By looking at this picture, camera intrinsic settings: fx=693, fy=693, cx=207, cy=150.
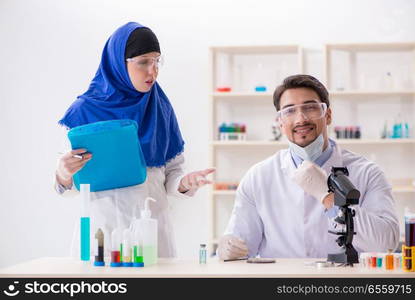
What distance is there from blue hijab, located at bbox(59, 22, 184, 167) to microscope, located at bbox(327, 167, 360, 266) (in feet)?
2.60

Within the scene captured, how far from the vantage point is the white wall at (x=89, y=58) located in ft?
19.2

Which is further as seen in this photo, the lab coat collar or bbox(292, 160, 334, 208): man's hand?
the lab coat collar

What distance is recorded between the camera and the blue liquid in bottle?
228 cm

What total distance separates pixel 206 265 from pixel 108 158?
0.58 m

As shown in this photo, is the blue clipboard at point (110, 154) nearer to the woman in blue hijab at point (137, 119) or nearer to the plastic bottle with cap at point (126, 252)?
the woman in blue hijab at point (137, 119)

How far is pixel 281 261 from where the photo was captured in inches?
90.0

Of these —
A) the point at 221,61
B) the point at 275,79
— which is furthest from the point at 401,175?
the point at 221,61

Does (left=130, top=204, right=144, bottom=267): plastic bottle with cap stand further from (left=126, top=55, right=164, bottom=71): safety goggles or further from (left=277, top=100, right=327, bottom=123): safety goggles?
(left=277, top=100, right=327, bottom=123): safety goggles

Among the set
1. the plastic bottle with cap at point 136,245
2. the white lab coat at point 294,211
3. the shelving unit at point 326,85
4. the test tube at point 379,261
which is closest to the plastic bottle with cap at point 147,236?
the plastic bottle with cap at point 136,245

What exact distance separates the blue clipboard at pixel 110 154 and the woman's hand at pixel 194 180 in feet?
0.52

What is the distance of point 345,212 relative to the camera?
2188 millimetres

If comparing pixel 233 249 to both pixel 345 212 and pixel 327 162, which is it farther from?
pixel 327 162

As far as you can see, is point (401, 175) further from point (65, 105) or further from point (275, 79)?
point (65, 105)

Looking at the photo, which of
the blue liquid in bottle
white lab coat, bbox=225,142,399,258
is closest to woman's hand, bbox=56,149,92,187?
the blue liquid in bottle
